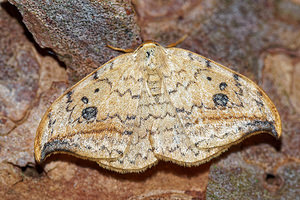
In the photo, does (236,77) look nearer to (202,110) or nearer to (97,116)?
(202,110)

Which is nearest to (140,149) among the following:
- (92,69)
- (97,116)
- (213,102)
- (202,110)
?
(97,116)

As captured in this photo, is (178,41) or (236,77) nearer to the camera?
(236,77)

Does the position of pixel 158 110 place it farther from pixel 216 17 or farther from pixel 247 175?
pixel 216 17

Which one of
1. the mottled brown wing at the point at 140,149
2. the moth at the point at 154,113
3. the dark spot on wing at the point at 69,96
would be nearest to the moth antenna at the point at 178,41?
the moth at the point at 154,113

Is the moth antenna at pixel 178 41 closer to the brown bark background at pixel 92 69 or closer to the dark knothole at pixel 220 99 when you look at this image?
the brown bark background at pixel 92 69

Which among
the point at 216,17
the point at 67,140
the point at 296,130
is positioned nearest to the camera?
the point at 67,140

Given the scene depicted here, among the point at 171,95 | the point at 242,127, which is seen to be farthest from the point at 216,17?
the point at 242,127

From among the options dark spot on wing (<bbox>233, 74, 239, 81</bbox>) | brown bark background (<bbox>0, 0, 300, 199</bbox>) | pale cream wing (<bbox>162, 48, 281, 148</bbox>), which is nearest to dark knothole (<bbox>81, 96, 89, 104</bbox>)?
brown bark background (<bbox>0, 0, 300, 199</bbox>)
